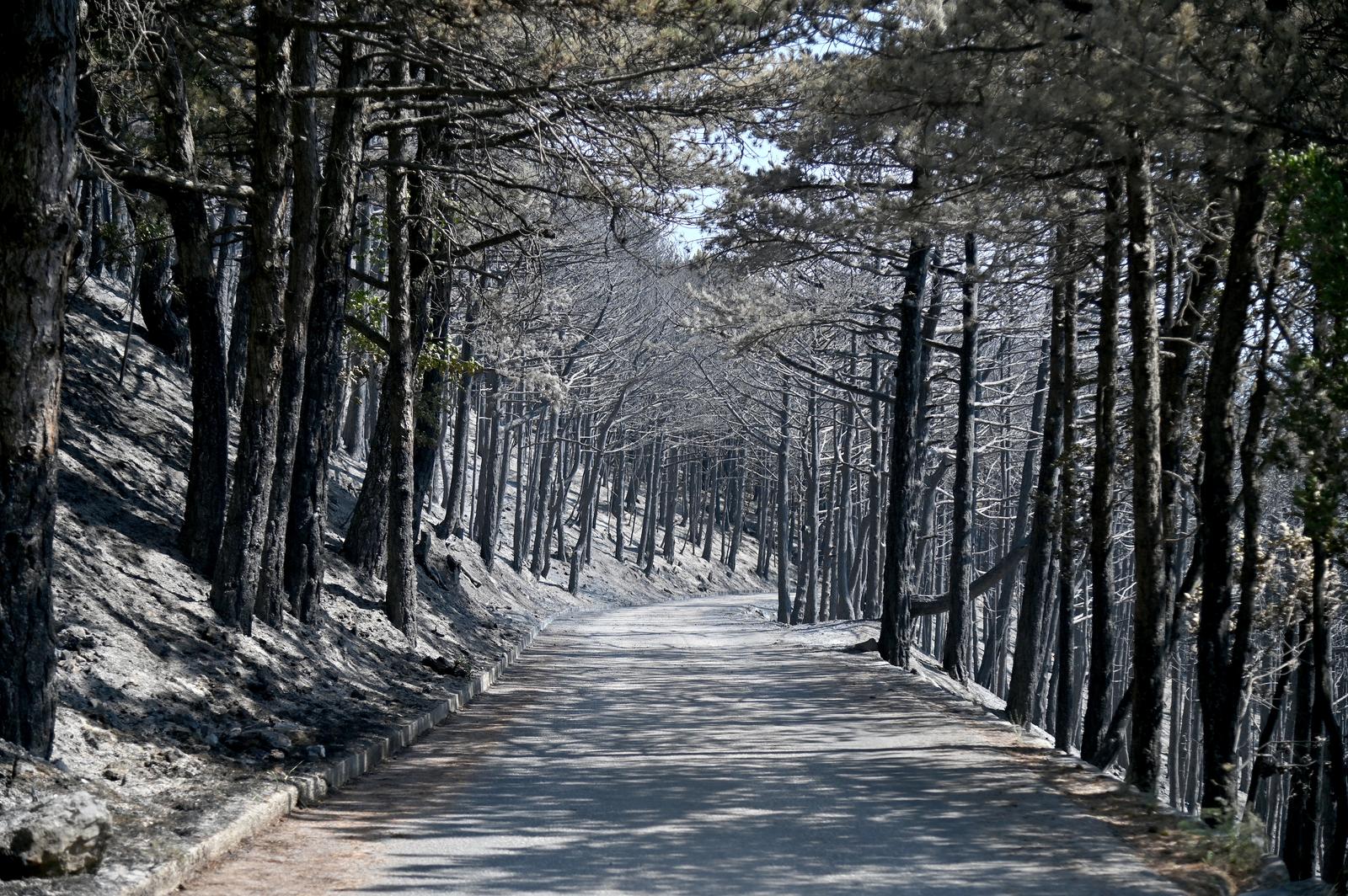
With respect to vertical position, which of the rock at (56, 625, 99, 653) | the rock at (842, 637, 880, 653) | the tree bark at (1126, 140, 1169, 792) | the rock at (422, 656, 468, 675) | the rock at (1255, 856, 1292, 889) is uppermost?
the tree bark at (1126, 140, 1169, 792)

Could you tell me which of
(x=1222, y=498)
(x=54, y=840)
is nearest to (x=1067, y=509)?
(x=1222, y=498)

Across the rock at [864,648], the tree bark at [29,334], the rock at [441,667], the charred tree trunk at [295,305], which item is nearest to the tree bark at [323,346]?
the charred tree trunk at [295,305]

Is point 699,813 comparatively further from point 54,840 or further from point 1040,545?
point 1040,545

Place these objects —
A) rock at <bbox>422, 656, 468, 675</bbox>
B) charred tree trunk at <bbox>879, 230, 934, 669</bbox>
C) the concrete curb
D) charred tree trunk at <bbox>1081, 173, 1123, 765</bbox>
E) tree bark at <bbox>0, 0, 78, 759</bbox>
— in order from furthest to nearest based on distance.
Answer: charred tree trunk at <bbox>879, 230, 934, 669</bbox> → rock at <bbox>422, 656, 468, 675</bbox> → charred tree trunk at <bbox>1081, 173, 1123, 765</bbox> → tree bark at <bbox>0, 0, 78, 759</bbox> → the concrete curb

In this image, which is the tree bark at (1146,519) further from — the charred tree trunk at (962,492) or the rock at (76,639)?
the charred tree trunk at (962,492)

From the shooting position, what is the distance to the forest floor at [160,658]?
7.45 metres

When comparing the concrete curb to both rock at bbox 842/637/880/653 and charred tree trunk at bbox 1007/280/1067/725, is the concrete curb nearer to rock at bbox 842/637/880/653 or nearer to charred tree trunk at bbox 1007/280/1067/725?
charred tree trunk at bbox 1007/280/1067/725

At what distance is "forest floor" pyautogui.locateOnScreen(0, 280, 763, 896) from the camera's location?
7.45m

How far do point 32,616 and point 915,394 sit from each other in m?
15.9

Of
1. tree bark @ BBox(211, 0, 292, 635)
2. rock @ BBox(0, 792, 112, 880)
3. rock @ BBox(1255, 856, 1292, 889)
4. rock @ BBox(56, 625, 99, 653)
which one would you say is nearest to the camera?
rock @ BBox(0, 792, 112, 880)

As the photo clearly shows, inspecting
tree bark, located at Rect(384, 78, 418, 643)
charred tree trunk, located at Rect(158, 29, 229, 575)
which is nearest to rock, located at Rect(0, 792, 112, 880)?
charred tree trunk, located at Rect(158, 29, 229, 575)

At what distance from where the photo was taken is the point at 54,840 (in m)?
5.58

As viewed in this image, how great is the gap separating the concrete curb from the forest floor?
8cm

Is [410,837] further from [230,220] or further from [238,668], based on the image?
[230,220]
